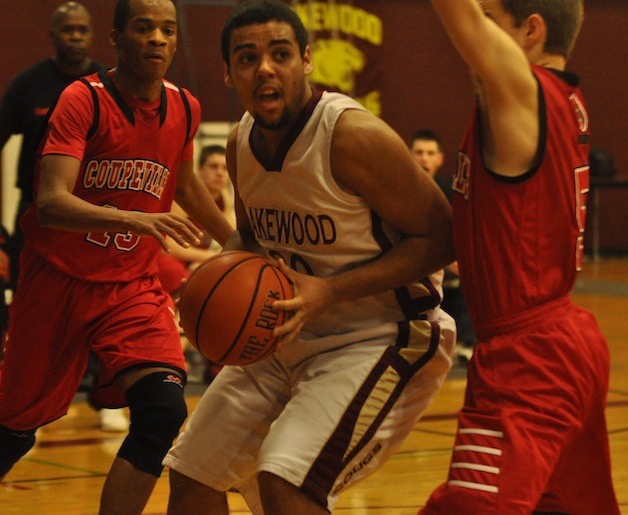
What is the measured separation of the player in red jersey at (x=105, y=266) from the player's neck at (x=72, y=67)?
2244mm

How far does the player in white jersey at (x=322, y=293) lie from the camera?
332cm

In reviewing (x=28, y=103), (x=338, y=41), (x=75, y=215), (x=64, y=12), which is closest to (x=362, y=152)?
(x=75, y=215)

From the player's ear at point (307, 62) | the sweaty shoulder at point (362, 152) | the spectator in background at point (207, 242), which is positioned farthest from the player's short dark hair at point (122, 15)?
the spectator in background at point (207, 242)

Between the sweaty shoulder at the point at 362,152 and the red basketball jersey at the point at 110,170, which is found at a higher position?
the sweaty shoulder at the point at 362,152

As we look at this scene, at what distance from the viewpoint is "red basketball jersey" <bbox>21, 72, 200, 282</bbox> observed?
4371 millimetres

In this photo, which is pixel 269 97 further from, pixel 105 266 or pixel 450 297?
pixel 450 297

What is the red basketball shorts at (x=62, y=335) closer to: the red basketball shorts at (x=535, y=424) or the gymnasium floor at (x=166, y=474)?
the gymnasium floor at (x=166, y=474)

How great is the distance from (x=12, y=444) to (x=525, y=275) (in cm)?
232

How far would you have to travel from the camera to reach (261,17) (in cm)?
345

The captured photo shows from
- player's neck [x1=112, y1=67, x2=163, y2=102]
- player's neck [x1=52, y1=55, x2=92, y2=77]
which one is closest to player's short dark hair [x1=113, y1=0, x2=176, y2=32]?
player's neck [x1=112, y1=67, x2=163, y2=102]

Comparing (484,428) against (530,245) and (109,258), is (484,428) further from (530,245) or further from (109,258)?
(109,258)

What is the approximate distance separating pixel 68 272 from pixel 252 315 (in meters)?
1.40

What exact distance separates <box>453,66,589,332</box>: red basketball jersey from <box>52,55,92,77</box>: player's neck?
13.4 feet

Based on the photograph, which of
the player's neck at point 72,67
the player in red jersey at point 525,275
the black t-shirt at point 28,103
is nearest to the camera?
the player in red jersey at point 525,275
